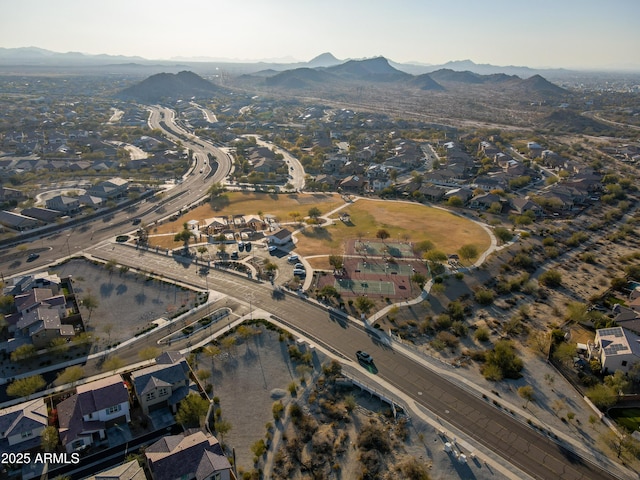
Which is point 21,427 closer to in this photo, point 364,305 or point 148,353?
point 148,353

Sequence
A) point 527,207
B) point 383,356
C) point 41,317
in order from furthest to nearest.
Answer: point 527,207 → point 41,317 → point 383,356

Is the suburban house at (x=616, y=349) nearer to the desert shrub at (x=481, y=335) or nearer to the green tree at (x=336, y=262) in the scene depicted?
the desert shrub at (x=481, y=335)

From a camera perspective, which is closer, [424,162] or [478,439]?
[478,439]

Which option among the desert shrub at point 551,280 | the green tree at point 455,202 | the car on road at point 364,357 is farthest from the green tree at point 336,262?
the green tree at point 455,202

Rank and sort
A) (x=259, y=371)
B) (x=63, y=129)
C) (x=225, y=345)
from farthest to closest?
(x=63, y=129) < (x=225, y=345) < (x=259, y=371)

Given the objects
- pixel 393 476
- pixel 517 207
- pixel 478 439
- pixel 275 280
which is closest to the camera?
pixel 393 476

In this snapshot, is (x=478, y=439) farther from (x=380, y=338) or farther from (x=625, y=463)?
(x=380, y=338)

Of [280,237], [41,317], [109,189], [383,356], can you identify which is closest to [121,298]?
[41,317]

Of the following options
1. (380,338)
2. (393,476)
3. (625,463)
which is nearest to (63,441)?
(393,476)
